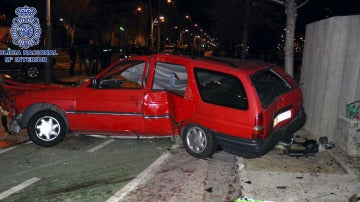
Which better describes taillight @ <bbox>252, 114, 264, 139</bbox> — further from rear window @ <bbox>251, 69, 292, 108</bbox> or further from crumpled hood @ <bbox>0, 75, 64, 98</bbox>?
crumpled hood @ <bbox>0, 75, 64, 98</bbox>

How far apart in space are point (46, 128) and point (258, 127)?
3816 mm

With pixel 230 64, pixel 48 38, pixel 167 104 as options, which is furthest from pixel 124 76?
pixel 48 38

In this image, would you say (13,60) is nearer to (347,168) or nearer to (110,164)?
(110,164)

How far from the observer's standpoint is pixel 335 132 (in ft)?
22.8

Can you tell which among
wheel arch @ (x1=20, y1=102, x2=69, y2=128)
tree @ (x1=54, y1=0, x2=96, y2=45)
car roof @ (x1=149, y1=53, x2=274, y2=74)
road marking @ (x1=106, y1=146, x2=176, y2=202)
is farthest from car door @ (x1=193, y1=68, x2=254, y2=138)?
tree @ (x1=54, y1=0, x2=96, y2=45)

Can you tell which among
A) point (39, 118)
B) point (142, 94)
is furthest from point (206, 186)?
point (39, 118)

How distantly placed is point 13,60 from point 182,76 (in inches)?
470

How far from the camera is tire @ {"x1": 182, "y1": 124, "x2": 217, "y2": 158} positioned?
6055mm

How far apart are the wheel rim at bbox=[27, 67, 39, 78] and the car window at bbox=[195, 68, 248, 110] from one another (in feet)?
42.9

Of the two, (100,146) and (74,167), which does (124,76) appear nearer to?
(100,146)

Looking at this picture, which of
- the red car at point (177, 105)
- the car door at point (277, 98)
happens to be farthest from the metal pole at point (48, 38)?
the car door at point (277, 98)

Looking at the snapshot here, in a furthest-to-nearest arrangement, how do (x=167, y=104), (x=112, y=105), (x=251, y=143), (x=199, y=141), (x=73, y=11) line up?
1. (x=73, y=11)
2. (x=112, y=105)
3. (x=167, y=104)
4. (x=199, y=141)
5. (x=251, y=143)

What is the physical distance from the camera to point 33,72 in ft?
56.7

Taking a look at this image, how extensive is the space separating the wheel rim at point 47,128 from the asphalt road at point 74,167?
9.7 inches
